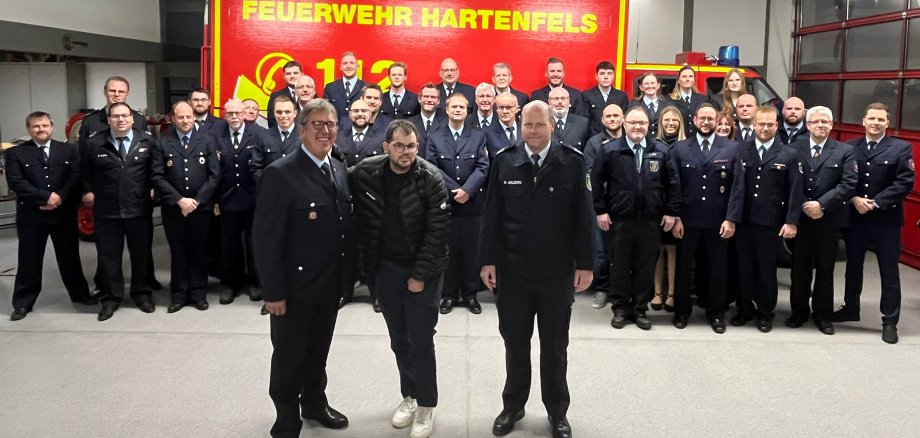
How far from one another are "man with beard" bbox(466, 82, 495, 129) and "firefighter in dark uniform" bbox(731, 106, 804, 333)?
2098mm

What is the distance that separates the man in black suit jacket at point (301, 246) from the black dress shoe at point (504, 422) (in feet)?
3.33

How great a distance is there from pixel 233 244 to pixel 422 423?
3.43 m

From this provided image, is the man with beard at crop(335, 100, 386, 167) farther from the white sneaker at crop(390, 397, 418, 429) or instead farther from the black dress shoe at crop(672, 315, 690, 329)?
the black dress shoe at crop(672, 315, 690, 329)

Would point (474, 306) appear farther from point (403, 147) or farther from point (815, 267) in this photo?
point (403, 147)

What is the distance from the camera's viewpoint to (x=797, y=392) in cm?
443

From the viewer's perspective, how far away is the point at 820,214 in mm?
5512

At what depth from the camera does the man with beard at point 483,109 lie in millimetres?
6316

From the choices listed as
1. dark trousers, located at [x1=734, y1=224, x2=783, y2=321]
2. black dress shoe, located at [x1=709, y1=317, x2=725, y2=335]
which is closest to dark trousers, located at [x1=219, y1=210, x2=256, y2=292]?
black dress shoe, located at [x1=709, y1=317, x2=725, y2=335]

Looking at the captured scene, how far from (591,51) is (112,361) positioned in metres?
5.10

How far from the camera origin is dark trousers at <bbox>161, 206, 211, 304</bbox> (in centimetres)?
616

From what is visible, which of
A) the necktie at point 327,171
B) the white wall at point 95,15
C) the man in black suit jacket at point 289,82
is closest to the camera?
the necktie at point 327,171

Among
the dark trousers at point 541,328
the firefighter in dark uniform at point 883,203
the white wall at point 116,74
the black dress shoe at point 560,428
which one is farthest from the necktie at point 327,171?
the white wall at point 116,74

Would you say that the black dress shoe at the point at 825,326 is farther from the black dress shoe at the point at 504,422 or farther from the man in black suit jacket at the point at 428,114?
the man in black suit jacket at the point at 428,114

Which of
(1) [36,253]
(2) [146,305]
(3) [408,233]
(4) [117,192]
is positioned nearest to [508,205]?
(3) [408,233]
